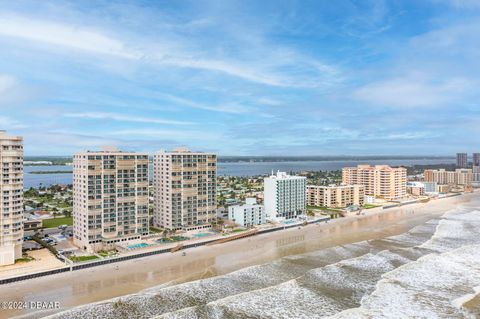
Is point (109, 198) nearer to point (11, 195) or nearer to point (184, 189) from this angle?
point (11, 195)

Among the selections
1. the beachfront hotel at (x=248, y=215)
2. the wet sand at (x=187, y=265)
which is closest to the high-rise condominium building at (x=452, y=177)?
the wet sand at (x=187, y=265)

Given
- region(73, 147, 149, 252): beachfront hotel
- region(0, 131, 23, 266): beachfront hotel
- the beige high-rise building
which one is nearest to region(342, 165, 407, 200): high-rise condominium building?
the beige high-rise building

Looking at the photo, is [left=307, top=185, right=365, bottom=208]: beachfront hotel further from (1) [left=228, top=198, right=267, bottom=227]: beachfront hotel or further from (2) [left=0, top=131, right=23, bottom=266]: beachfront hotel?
(2) [left=0, top=131, right=23, bottom=266]: beachfront hotel

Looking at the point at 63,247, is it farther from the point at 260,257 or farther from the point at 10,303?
the point at 260,257

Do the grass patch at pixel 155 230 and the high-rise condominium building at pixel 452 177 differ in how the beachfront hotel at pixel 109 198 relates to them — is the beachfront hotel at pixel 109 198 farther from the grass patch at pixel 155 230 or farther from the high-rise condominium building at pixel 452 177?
the high-rise condominium building at pixel 452 177

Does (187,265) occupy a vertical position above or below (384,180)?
below

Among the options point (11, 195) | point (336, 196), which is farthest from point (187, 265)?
point (336, 196)
